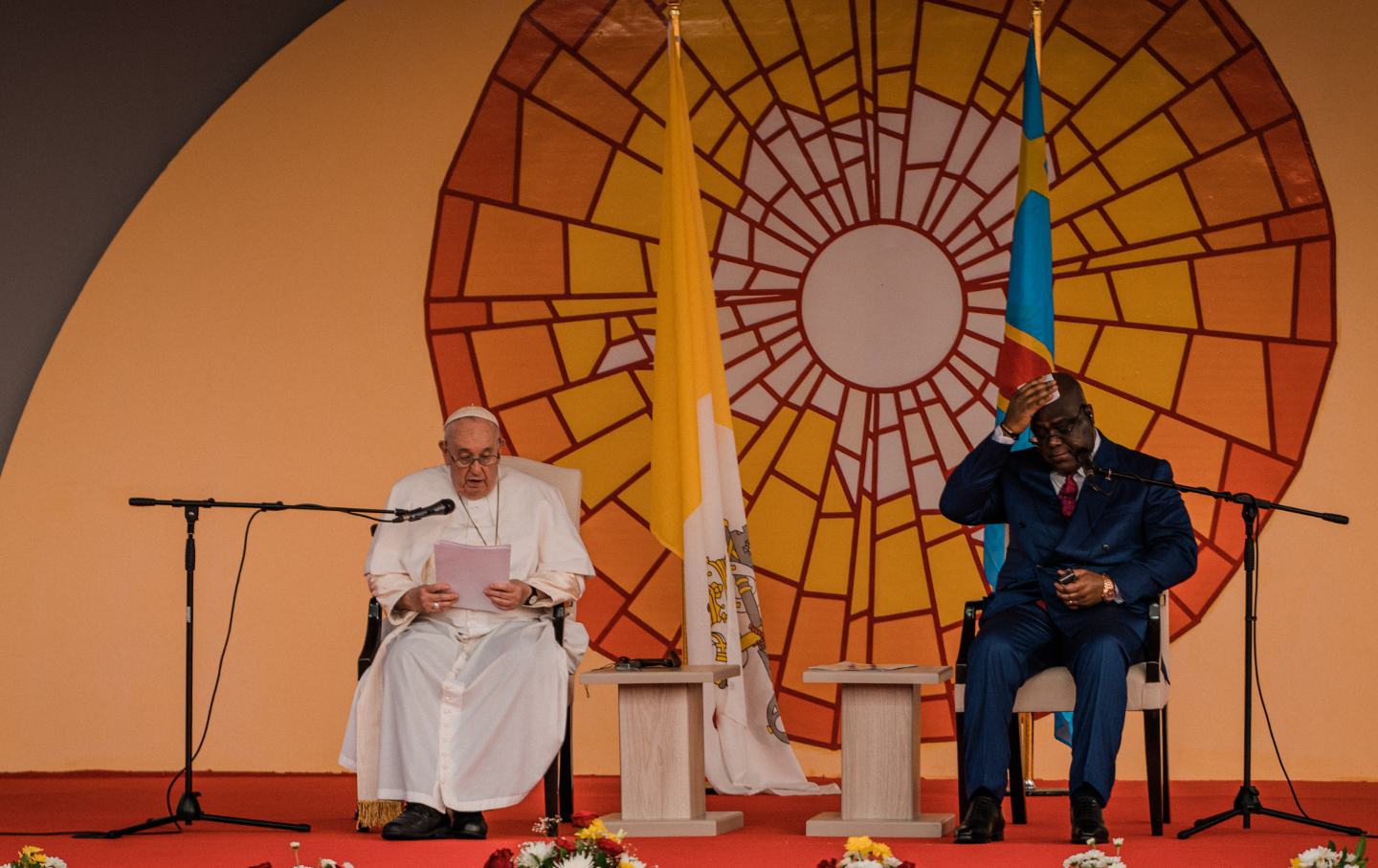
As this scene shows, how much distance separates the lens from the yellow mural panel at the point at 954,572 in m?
5.68

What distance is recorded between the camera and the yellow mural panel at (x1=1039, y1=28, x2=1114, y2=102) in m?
5.70

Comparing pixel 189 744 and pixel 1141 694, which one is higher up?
pixel 1141 694

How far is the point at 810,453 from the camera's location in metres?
5.75

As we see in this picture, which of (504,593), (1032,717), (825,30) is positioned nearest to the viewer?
(504,593)

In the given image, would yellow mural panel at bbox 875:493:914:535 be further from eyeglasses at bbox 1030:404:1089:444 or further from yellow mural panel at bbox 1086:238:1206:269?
eyeglasses at bbox 1030:404:1089:444

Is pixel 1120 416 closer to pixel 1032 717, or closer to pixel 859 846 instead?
pixel 1032 717

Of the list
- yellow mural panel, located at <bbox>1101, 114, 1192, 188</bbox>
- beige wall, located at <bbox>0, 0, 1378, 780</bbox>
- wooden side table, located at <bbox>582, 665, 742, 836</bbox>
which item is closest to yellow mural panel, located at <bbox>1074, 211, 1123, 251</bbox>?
yellow mural panel, located at <bbox>1101, 114, 1192, 188</bbox>

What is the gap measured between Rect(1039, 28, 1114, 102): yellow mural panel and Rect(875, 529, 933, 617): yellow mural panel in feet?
5.27

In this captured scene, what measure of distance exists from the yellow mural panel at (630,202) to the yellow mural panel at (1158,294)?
5.18 ft

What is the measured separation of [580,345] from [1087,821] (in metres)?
2.55

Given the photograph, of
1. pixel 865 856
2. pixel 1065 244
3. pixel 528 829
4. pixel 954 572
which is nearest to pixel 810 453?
pixel 954 572

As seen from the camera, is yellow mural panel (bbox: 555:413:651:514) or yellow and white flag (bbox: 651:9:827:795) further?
yellow mural panel (bbox: 555:413:651:514)

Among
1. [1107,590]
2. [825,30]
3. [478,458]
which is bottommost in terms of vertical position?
[1107,590]

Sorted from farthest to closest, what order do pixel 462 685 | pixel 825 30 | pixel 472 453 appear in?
1. pixel 825 30
2. pixel 472 453
3. pixel 462 685
